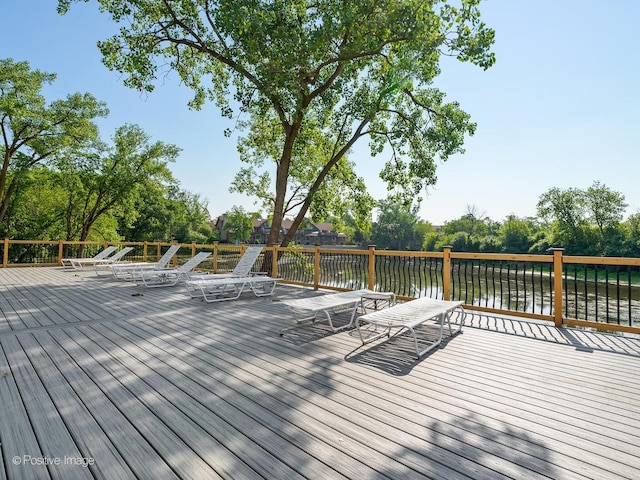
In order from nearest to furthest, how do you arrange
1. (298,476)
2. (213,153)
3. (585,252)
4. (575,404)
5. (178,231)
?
(298,476), (575,404), (213,153), (585,252), (178,231)

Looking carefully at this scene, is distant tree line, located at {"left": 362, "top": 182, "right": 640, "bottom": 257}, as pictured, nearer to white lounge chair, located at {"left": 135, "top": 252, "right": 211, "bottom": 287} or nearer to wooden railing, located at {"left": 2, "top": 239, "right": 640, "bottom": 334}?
wooden railing, located at {"left": 2, "top": 239, "right": 640, "bottom": 334}

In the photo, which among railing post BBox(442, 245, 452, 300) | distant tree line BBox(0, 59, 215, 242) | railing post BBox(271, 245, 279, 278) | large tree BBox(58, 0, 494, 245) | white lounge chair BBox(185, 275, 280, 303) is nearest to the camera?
railing post BBox(442, 245, 452, 300)

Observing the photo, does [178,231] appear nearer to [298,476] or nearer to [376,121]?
[376,121]

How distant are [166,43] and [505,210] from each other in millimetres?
66509

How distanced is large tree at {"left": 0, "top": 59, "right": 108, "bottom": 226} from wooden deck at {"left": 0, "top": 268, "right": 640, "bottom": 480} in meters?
15.2

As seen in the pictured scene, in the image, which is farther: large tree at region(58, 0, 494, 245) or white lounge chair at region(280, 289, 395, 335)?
large tree at region(58, 0, 494, 245)

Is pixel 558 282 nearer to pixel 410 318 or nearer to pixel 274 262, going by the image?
pixel 410 318

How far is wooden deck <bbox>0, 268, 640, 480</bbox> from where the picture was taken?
5.54 ft

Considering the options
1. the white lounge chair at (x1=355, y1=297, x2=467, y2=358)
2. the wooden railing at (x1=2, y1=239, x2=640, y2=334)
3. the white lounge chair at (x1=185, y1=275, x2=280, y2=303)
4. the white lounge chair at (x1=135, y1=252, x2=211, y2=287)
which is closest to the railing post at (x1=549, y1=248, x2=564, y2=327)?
the wooden railing at (x1=2, y1=239, x2=640, y2=334)

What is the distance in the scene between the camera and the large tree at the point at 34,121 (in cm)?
1430

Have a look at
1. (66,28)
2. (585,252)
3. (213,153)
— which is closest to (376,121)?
(213,153)

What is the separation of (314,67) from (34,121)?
13.3 meters

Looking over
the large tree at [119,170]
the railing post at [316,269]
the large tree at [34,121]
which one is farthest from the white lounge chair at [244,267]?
the large tree at [119,170]

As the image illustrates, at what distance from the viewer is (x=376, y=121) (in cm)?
1288
